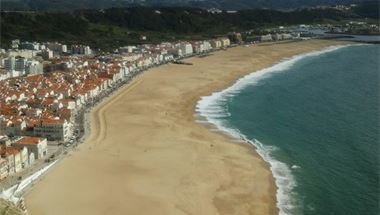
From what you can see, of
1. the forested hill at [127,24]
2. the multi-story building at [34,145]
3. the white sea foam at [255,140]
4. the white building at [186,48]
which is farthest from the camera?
the forested hill at [127,24]

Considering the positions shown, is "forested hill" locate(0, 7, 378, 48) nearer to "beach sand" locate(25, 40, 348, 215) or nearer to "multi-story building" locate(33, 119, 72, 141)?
"beach sand" locate(25, 40, 348, 215)

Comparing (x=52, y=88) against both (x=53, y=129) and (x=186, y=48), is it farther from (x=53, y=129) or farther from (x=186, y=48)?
(x=186, y=48)

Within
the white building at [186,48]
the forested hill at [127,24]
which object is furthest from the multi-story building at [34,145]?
the forested hill at [127,24]

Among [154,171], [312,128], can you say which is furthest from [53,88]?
[312,128]

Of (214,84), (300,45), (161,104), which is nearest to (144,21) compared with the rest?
(300,45)

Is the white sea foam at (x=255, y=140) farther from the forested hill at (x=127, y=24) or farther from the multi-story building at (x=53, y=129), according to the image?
the forested hill at (x=127, y=24)

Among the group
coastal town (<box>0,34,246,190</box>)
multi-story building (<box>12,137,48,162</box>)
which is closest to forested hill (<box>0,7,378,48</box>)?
coastal town (<box>0,34,246,190</box>)

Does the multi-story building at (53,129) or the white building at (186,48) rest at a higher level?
the white building at (186,48)
